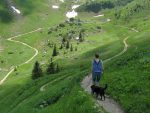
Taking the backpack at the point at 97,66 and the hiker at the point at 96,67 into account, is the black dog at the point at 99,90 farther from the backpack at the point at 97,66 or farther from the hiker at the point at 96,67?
the backpack at the point at 97,66

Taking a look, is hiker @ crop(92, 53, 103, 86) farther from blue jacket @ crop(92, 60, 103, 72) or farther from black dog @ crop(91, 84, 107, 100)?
black dog @ crop(91, 84, 107, 100)

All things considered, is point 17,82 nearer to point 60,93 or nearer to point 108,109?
point 60,93

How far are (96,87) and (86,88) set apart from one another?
9890 mm

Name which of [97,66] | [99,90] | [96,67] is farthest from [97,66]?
[99,90]

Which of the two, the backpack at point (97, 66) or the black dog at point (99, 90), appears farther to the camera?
the backpack at point (97, 66)

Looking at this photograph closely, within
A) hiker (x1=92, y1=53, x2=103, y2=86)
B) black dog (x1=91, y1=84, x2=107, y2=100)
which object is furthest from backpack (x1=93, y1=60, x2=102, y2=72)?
black dog (x1=91, y1=84, x2=107, y2=100)

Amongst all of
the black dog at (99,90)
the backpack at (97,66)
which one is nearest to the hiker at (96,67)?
the backpack at (97,66)

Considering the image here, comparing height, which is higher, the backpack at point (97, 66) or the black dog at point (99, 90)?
the backpack at point (97, 66)

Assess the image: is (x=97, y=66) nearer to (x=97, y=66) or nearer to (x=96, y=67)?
(x=97, y=66)

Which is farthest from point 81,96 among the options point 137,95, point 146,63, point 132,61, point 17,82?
point 17,82

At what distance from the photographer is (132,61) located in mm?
67562

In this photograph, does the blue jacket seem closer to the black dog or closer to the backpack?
the backpack

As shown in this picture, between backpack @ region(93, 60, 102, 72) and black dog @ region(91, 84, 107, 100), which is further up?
backpack @ region(93, 60, 102, 72)

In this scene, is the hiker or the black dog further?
the hiker
